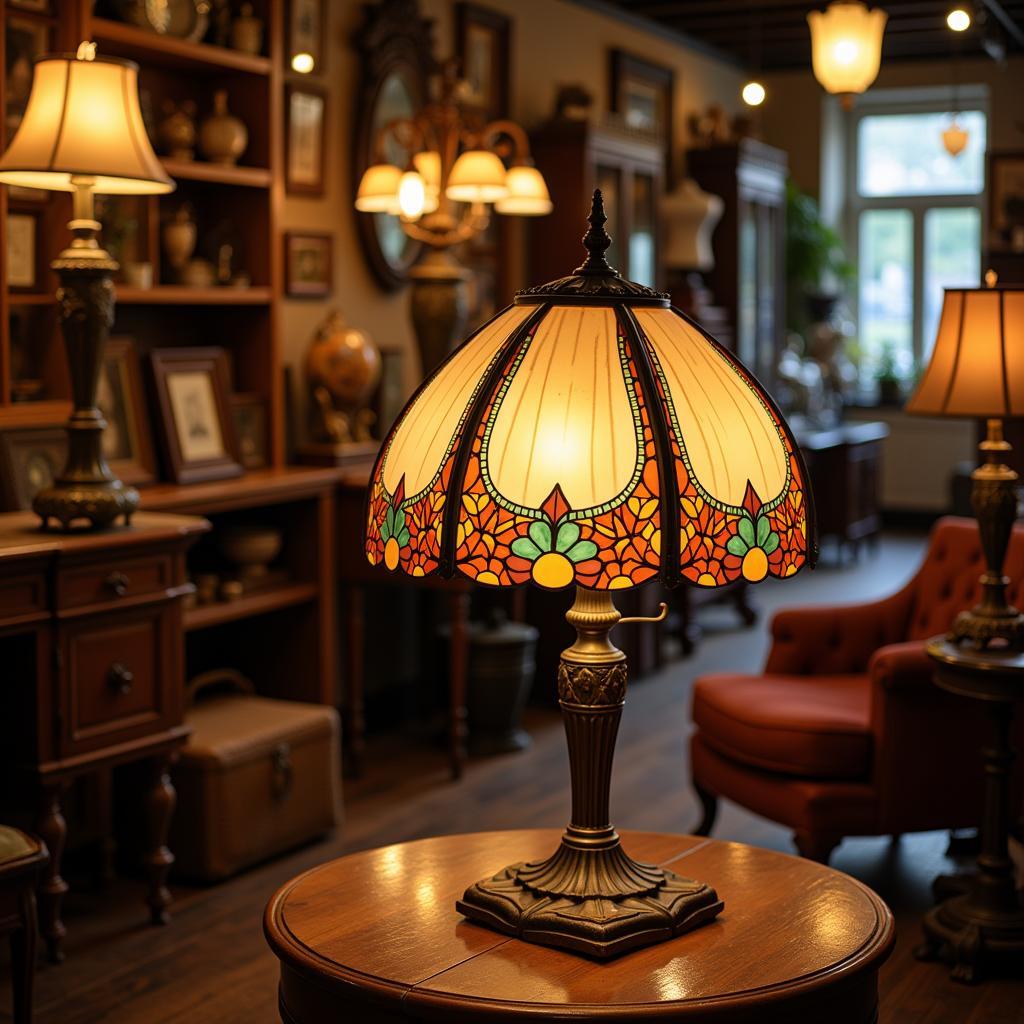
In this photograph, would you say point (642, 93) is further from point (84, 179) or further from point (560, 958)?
point (560, 958)

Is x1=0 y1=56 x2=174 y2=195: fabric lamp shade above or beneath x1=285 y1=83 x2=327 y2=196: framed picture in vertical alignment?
beneath

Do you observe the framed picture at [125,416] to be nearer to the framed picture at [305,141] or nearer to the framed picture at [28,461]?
the framed picture at [28,461]

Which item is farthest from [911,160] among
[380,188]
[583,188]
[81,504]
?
[81,504]

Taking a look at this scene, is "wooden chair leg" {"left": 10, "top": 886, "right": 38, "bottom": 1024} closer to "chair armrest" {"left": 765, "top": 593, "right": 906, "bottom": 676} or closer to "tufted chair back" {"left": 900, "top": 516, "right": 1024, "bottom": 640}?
"chair armrest" {"left": 765, "top": 593, "right": 906, "bottom": 676}

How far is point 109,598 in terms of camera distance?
3.23 meters

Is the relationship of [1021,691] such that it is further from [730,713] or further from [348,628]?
[348,628]

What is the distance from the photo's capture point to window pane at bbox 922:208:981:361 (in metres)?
9.98

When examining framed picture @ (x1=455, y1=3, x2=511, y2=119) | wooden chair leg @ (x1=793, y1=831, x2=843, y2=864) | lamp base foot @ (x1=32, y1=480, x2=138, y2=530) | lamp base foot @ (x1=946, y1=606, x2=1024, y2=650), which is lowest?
wooden chair leg @ (x1=793, y1=831, x2=843, y2=864)

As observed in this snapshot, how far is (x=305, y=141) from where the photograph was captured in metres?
4.79

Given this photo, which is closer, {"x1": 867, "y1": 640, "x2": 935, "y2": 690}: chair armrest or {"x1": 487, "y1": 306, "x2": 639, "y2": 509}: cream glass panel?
{"x1": 487, "y1": 306, "x2": 639, "y2": 509}: cream glass panel

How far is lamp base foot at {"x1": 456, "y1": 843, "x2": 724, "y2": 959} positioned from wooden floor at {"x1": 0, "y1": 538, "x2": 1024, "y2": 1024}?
1.39 metres

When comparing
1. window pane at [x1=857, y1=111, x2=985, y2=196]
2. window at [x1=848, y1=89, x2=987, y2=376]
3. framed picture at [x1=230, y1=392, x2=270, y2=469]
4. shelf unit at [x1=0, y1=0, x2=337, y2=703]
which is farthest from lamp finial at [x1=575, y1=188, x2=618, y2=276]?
window pane at [x1=857, y1=111, x2=985, y2=196]

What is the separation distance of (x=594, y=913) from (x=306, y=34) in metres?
3.74

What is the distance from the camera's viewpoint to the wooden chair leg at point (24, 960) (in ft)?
8.54
